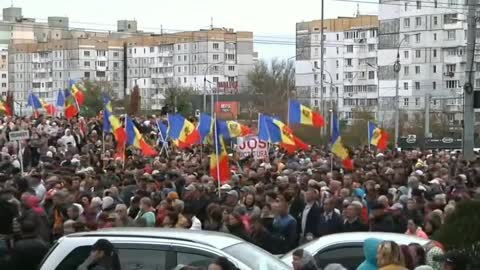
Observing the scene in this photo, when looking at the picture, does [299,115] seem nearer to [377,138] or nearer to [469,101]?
[469,101]

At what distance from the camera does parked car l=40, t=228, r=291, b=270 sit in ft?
33.0

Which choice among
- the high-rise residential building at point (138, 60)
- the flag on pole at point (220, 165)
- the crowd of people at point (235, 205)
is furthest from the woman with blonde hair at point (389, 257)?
the high-rise residential building at point (138, 60)

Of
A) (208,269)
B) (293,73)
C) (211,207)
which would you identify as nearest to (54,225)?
(211,207)

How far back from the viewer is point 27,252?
11.4 metres

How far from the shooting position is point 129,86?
171 meters

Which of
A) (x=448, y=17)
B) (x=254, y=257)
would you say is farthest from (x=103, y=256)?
(x=448, y=17)

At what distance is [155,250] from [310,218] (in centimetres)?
618

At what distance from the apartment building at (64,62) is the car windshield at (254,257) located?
526 feet

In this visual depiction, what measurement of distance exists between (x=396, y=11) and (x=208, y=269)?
10133 cm

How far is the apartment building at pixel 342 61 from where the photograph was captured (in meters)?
125

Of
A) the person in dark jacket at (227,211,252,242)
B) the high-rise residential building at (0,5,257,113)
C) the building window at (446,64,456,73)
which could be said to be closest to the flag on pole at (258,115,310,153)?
the person in dark jacket at (227,211,252,242)

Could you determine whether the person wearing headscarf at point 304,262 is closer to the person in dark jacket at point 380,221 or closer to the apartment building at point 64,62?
the person in dark jacket at point 380,221

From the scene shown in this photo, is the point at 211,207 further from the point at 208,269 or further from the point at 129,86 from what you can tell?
the point at 129,86

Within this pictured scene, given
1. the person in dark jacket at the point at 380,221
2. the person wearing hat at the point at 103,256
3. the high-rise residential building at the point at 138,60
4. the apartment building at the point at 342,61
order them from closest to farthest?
the person wearing hat at the point at 103,256 < the person in dark jacket at the point at 380,221 < the apartment building at the point at 342,61 < the high-rise residential building at the point at 138,60
